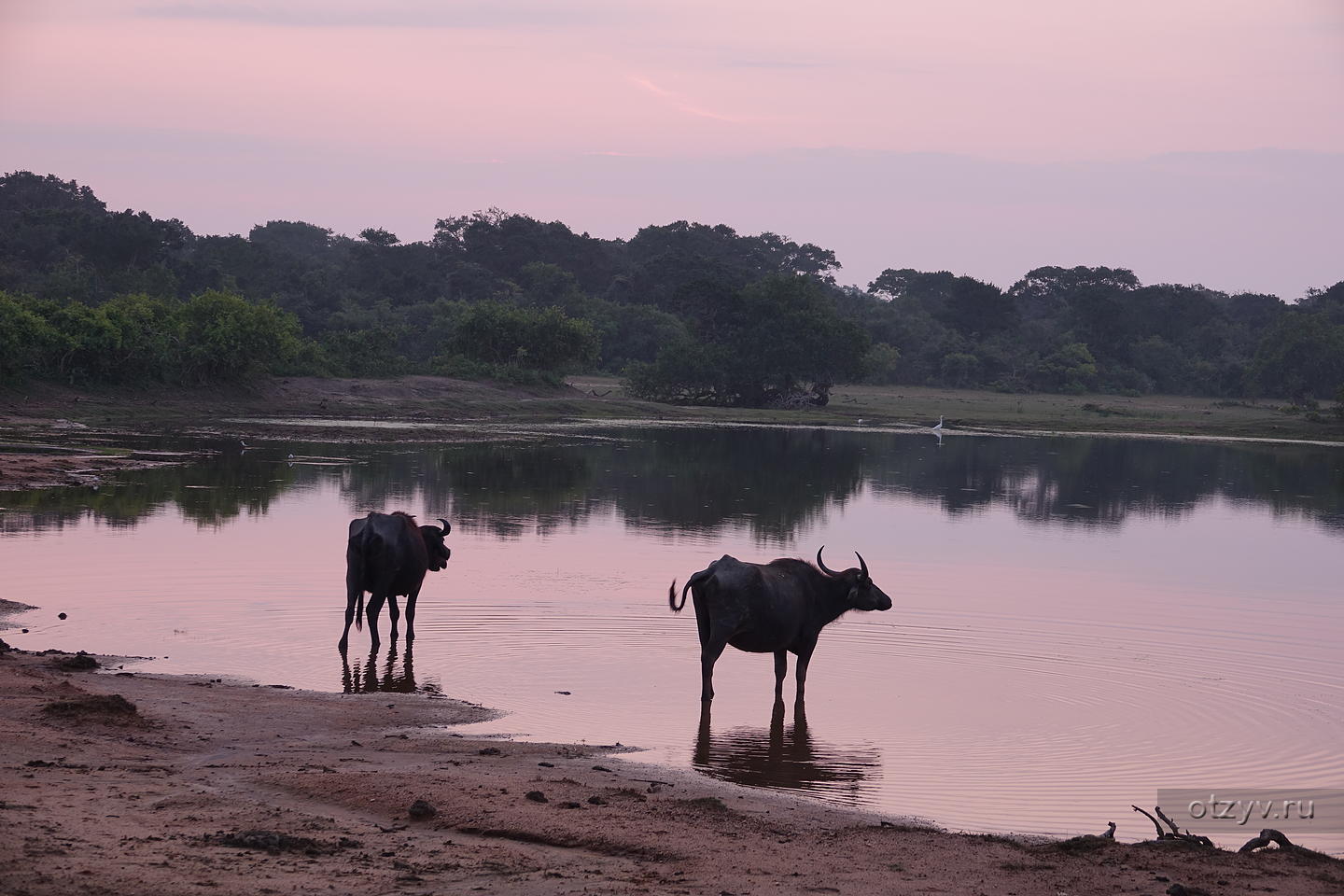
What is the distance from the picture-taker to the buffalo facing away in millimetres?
13148

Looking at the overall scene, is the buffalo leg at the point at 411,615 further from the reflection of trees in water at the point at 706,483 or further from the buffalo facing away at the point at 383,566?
the reflection of trees in water at the point at 706,483

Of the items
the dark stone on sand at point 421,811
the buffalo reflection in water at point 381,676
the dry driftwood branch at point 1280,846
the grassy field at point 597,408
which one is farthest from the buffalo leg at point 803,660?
the grassy field at point 597,408

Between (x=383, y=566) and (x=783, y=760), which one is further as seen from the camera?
(x=383, y=566)

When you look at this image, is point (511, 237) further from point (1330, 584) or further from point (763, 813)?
point (763, 813)

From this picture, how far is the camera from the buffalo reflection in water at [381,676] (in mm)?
11492

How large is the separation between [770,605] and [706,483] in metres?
19.6

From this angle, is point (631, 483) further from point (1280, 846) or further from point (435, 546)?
point (1280, 846)

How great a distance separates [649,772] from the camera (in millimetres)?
8906

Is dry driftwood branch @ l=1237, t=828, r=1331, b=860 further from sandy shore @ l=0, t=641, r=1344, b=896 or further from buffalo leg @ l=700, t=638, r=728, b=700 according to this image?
buffalo leg @ l=700, t=638, r=728, b=700

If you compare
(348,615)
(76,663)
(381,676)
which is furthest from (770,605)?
(76,663)

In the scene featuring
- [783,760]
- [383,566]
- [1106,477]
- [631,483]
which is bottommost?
[783,760]

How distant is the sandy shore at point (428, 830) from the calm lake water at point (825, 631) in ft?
3.97

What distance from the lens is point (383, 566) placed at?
43.4ft

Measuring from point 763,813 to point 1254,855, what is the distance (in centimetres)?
259
